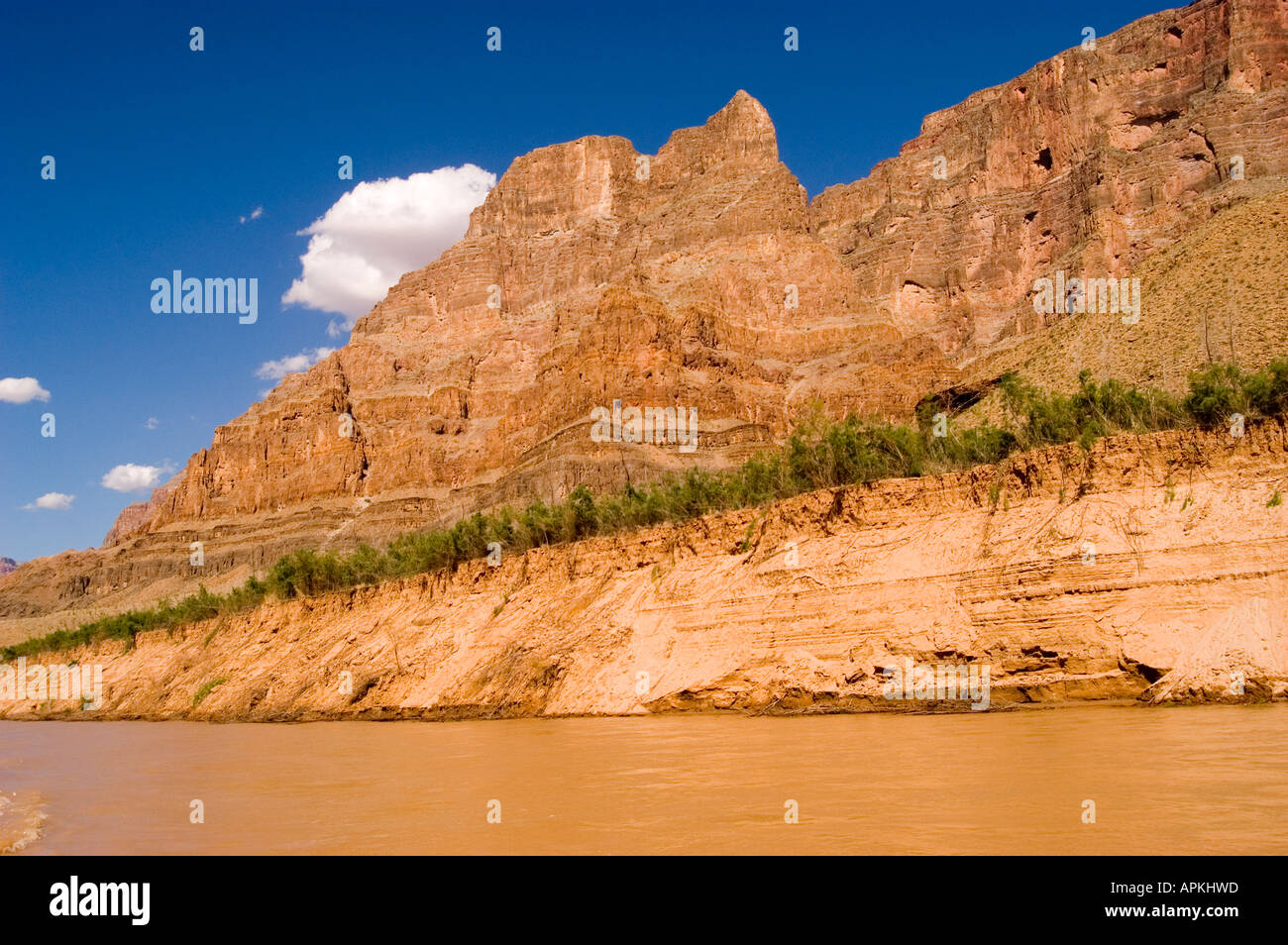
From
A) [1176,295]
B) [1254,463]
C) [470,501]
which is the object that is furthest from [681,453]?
[1254,463]

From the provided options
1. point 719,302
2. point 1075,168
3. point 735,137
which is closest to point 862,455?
point 719,302

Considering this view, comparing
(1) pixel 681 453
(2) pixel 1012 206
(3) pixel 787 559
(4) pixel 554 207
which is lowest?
Result: (3) pixel 787 559

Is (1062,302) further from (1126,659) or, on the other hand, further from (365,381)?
(365,381)

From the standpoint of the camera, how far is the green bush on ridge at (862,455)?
19641 mm


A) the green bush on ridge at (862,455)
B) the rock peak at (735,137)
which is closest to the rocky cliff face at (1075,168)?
the rock peak at (735,137)

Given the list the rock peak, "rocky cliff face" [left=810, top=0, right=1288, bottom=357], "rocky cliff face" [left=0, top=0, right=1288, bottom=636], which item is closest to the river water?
"rocky cliff face" [left=0, top=0, right=1288, bottom=636]

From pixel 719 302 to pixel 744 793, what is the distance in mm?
112841

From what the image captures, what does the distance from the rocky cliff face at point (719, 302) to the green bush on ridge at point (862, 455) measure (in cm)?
5251

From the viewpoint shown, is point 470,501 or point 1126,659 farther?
point 470,501

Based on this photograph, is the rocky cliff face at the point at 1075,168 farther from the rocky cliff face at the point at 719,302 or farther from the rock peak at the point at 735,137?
the rock peak at the point at 735,137

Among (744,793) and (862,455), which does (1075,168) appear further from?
(744,793)

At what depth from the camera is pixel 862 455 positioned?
25031 millimetres

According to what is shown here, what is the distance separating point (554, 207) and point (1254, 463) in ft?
553

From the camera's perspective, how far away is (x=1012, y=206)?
117688mm
